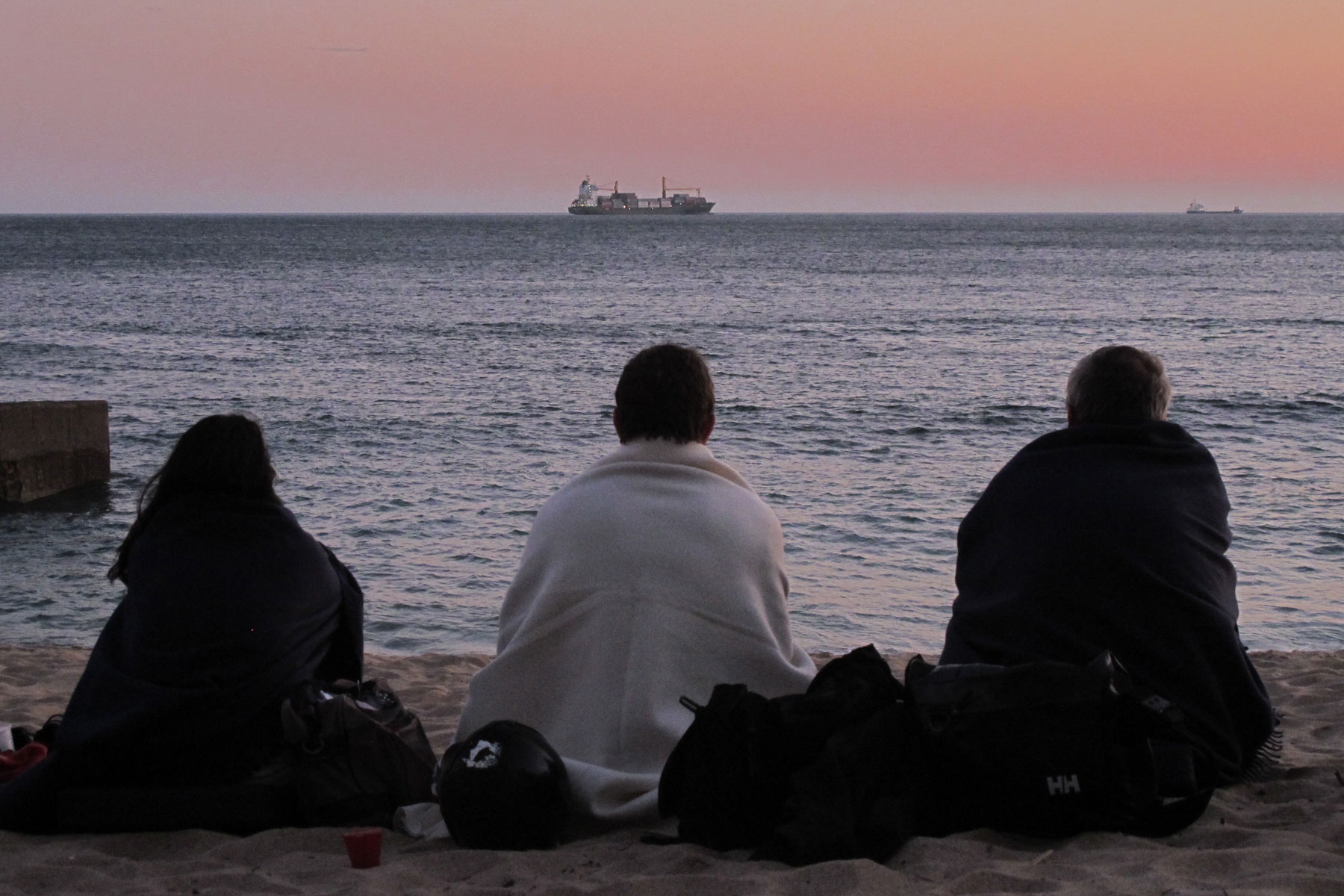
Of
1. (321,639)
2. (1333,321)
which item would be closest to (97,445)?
(321,639)

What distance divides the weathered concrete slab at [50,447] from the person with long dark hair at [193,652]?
8.00 meters

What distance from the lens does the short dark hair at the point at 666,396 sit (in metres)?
3.53

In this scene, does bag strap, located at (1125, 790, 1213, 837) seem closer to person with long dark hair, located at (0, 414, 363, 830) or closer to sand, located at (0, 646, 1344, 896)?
sand, located at (0, 646, 1344, 896)

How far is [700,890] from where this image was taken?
282 cm

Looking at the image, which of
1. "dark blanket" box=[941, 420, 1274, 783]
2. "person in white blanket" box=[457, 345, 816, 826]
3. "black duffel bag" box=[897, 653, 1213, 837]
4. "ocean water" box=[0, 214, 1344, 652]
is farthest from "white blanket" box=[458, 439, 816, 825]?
"ocean water" box=[0, 214, 1344, 652]

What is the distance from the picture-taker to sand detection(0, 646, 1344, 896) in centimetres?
283

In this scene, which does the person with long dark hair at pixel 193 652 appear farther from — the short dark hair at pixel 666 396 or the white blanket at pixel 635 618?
the short dark hair at pixel 666 396

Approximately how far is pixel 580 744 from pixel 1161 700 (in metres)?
1.49

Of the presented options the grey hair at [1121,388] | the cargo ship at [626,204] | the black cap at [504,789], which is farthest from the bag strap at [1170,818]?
the cargo ship at [626,204]

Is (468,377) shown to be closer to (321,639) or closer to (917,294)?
(321,639)

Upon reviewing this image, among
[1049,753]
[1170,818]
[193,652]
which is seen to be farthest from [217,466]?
[1170,818]

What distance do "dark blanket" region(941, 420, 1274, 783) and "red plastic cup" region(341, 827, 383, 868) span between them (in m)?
1.65

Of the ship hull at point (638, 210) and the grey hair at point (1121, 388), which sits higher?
the ship hull at point (638, 210)

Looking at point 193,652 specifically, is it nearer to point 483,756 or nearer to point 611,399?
point 483,756
